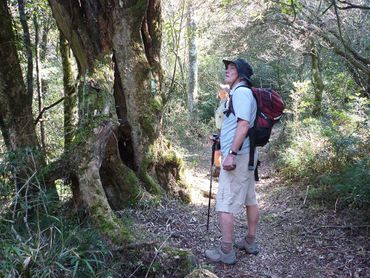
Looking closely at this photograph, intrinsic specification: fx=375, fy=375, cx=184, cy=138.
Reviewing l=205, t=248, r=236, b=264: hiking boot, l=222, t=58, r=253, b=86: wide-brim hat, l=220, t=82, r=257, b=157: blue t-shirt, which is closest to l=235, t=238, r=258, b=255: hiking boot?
l=205, t=248, r=236, b=264: hiking boot

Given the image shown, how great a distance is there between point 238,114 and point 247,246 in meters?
1.69

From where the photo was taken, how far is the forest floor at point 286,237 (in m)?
4.20

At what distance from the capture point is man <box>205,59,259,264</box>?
4043 millimetres

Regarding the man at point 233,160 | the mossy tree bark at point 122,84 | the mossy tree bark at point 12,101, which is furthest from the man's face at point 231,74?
the mossy tree bark at point 12,101

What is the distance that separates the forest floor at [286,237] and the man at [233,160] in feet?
1.12

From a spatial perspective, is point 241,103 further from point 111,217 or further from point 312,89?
point 312,89

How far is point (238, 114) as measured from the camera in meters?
4.02

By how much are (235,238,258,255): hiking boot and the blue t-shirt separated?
119 centimetres

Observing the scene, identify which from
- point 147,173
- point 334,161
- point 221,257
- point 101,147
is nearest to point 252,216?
point 221,257

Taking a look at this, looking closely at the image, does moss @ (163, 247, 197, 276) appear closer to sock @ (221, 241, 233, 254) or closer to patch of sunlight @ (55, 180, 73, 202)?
sock @ (221, 241, 233, 254)

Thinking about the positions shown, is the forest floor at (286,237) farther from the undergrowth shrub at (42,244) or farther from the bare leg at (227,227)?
the undergrowth shrub at (42,244)

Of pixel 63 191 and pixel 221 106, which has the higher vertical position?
pixel 221 106

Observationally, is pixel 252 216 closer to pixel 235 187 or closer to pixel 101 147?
pixel 235 187

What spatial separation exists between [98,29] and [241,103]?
8.67 ft
